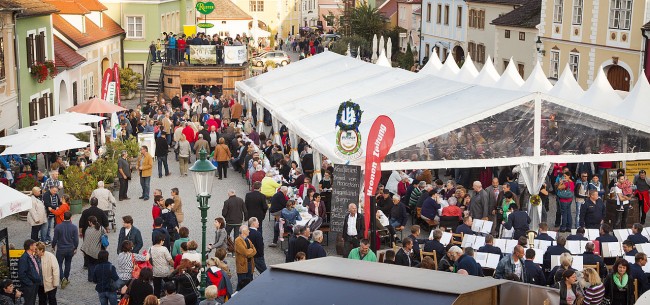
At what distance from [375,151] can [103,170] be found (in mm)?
9335

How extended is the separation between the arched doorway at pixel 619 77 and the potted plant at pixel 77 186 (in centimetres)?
2179

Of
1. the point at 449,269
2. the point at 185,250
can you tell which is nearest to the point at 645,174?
the point at 449,269

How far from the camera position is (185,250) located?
1600cm

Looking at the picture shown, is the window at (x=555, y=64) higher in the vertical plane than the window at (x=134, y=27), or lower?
lower

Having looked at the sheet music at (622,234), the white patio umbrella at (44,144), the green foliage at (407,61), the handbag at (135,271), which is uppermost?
the white patio umbrella at (44,144)

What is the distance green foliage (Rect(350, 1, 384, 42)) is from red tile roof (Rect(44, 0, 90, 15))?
2693 centimetres

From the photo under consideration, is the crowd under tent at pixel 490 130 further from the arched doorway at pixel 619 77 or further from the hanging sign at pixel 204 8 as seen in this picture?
the hanging sign at pixel 204 8

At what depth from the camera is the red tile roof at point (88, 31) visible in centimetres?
4091

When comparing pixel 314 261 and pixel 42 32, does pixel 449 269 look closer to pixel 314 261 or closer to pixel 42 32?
pixel 314 261

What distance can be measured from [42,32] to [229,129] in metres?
7.69

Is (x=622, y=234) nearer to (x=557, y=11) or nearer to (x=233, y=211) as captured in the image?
(x=233, y=211)

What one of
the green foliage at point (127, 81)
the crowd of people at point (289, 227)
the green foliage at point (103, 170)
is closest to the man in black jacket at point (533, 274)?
the crowd of people at point (289, 227)

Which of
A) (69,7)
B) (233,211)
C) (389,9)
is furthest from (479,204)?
(389,9)

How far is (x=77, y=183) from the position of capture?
2359 cm
